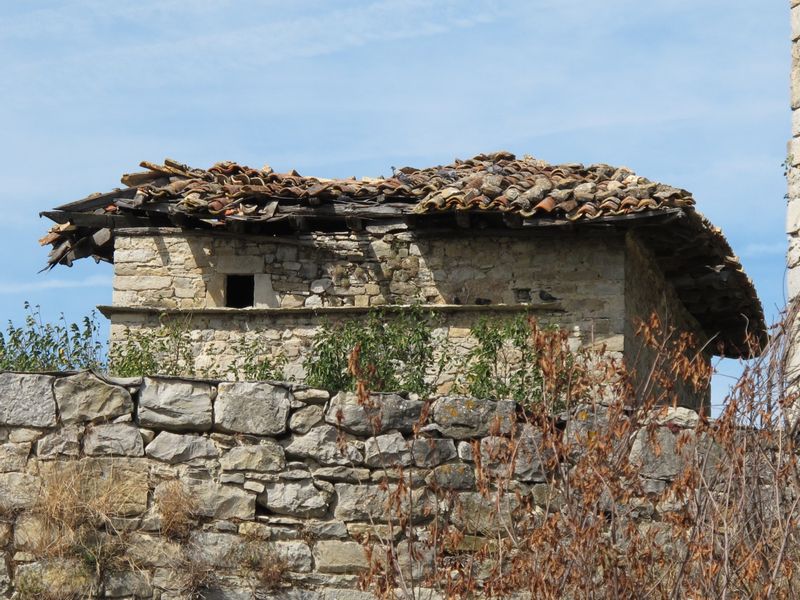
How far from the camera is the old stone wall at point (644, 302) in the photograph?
1178 centimetres

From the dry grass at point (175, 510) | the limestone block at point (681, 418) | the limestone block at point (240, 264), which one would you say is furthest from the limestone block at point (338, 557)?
the limestone block at point (240, 264)

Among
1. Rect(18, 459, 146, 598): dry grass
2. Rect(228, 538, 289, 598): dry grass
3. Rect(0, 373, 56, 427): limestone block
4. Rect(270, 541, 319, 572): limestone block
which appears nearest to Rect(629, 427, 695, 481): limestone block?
Rect(270, 541, 319, 572): limestone block

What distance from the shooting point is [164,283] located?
12.4 meters

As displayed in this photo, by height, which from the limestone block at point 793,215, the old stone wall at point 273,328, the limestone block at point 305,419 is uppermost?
the limestone block at point 793,215

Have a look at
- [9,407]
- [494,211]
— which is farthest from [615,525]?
[494,211]

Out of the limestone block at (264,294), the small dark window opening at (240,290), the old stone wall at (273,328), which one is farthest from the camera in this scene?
the small dark window opening at (240,290)

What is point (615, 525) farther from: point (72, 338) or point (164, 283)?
point (164, 283)

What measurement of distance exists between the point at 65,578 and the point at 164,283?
19.8 feet

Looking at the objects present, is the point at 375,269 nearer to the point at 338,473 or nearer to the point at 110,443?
the point at 338,473

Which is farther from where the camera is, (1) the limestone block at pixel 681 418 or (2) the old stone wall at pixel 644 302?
(2) the old stone wall at pixel 644 302

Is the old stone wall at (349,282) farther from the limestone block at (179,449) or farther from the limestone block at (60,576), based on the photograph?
the limestone block at (60,576)

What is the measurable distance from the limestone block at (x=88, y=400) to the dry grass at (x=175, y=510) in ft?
1.53

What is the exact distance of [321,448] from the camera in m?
6.83

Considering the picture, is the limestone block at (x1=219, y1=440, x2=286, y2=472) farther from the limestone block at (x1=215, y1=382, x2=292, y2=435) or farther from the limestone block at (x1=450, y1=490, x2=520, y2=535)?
the limestone block at (x1=450, y1=490, x2=520, y2=535)
